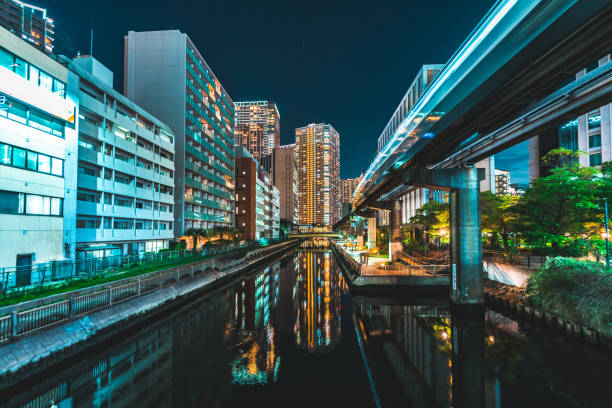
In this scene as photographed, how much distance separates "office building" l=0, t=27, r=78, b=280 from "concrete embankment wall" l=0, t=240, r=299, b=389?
20.8 ft

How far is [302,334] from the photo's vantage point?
54.5ft

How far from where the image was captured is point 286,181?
19312 centimetres

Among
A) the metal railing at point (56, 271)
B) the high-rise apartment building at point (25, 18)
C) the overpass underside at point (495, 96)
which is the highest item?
the high-rise apartment building at point (25, 18)

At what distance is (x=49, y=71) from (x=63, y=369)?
819 inches

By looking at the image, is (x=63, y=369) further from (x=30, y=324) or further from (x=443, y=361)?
(x=443, y=361)

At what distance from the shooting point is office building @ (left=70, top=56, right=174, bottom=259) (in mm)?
27516

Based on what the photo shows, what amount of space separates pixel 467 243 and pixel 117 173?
33.6 metres

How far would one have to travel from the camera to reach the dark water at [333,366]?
984 cm

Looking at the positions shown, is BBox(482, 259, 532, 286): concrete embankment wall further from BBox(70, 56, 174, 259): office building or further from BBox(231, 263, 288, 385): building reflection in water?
BBox(70, 56, 174, 259): office building

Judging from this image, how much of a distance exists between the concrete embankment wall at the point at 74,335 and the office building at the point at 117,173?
13.5m

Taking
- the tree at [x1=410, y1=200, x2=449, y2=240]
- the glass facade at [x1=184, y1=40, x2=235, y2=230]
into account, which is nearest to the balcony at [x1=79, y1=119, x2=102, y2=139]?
Result: the glass facade at [x1=184, y1=40, x2=235, y2=230]

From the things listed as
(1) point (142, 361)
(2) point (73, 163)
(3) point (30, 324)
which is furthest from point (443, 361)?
(2) point (73, 163)

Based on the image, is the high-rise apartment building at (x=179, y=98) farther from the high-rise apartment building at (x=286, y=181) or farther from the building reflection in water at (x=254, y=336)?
the high-rise apartment building at (x=286, y=181)

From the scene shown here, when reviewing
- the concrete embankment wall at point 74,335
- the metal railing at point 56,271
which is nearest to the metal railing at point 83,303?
the concrete embankment wall at point 74,335
